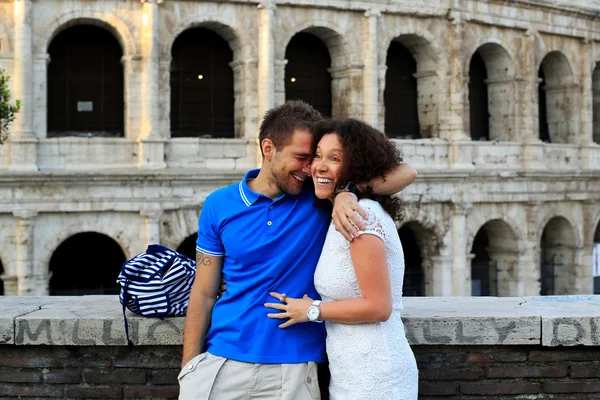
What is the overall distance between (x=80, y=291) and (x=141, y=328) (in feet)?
50.0

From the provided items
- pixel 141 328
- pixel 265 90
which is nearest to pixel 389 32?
pixel 265 90

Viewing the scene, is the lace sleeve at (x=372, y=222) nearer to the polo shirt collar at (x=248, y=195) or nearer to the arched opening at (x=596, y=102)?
the polo shirt collar at (x=248, y=195)

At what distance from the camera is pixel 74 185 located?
18203mm

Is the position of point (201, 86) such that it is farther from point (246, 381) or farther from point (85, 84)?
point (246, 381)

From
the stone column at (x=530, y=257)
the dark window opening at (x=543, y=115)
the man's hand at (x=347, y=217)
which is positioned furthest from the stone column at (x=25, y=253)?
the man's hand at (x=347, y=217)

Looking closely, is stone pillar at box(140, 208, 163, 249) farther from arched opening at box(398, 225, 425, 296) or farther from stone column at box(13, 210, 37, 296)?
arched opening at box(398, 225, 425, 296)

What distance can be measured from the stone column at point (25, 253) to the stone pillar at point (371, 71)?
7.62m

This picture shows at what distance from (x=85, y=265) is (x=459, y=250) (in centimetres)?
870

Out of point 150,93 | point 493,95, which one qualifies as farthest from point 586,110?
point 150,93

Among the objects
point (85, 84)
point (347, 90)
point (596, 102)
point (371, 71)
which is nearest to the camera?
point (85, 84)

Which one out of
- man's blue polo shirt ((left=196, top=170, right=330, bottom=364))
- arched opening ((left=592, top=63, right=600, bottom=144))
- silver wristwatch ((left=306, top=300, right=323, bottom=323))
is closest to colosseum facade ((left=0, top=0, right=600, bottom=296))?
arched opening ((left=592, top=63, right=600, bottom=144))

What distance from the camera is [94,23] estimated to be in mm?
18828

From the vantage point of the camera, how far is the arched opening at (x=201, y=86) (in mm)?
19953

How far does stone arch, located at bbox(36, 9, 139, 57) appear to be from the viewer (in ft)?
59.5
